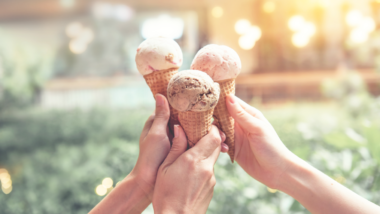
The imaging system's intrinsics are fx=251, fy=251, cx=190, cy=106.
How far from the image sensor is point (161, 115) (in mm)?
820

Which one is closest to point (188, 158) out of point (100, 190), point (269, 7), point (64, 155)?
point (100, 190)

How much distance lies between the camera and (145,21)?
9.40 feet

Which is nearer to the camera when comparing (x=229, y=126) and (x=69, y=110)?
(x=229, y=126)

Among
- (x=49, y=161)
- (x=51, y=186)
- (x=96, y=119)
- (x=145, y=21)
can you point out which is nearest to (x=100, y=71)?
(x=96, y=119)

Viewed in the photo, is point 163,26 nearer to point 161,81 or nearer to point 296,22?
point 296,22

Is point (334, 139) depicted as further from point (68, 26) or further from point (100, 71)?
point (68, 26)

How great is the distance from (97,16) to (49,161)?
5.54ft

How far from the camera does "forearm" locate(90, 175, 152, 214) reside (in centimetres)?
86

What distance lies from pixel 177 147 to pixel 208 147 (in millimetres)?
96

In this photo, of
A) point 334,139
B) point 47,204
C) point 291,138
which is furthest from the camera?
point 291,138

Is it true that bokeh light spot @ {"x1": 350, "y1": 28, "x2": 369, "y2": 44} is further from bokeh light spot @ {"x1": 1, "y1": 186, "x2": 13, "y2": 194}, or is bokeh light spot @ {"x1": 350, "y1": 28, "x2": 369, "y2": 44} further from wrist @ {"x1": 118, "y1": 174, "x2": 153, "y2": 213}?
bokeh light spot @ {"x1": 1, "y1": 186, "x2": 13, "y2": 194}

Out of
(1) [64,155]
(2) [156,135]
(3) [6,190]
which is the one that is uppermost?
(2) [156,135]

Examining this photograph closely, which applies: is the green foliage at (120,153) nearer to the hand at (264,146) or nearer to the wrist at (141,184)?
the hand at (264,146)

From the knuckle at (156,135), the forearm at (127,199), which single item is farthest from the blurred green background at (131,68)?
the knuckle at (156,135)
